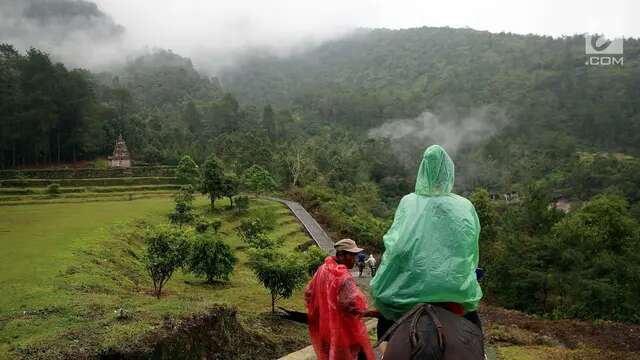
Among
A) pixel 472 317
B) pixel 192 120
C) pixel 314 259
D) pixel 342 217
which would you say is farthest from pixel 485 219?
pixel 192 120

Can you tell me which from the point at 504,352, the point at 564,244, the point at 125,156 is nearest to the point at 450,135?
the point at 125,156

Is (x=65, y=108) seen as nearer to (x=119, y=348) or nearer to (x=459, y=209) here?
(x=119, y=348)

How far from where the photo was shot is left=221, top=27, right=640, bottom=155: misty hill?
9256 cm

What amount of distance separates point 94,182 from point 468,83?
328 ft

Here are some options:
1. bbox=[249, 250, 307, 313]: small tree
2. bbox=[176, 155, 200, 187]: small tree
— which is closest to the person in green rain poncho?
bbox=[249, 250, 307, 313]: small tree

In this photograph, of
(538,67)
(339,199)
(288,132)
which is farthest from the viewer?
(538,67)

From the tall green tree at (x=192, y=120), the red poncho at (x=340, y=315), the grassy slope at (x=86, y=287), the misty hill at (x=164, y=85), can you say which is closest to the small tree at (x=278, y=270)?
the grassy slope at (x=86, y=287)

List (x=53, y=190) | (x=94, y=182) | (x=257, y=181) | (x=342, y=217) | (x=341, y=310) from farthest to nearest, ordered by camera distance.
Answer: (x=94, y=182)
(x=257, y=181)
(x=53, y=190)
(x=342, y=217)
(x=341, y=310)

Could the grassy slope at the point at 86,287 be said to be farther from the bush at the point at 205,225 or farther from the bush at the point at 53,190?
the bush at the point at 53,190

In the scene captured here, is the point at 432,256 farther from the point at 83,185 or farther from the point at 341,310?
the point at 83,185

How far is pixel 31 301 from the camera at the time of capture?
10430mm

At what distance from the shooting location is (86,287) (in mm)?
12141

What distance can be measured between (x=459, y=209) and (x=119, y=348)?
20.6 ft
